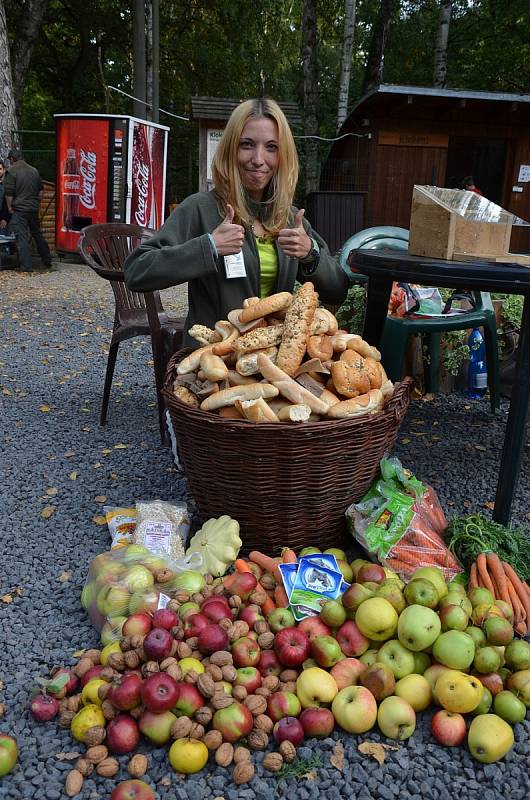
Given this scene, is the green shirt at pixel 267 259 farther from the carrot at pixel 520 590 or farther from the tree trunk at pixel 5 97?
the tree trunk at pixel 5 97

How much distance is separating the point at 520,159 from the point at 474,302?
10690mm

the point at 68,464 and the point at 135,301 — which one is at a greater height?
the point at 135,301

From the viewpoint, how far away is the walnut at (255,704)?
1883 millimetres

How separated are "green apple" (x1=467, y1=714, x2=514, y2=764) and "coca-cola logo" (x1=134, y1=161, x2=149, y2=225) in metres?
11.6

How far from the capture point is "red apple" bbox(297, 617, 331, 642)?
216 centimetres

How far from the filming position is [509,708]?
192 cm

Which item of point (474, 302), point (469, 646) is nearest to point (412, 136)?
point (474, 302)

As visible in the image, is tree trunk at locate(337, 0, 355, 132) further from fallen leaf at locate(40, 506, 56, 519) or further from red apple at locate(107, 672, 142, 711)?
red apple at locate(107, 672, 142, 711)

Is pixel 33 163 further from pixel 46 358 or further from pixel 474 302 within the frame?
pixel 474 302

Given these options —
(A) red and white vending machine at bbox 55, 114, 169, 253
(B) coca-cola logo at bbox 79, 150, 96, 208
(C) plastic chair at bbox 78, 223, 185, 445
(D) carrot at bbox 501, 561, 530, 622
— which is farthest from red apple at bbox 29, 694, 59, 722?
(B) coca-cola logo at bbox 79, 150, 96, 208

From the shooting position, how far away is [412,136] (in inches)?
518

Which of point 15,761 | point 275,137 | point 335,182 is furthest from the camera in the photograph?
point 335,182

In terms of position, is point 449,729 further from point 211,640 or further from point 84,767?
point 84,767

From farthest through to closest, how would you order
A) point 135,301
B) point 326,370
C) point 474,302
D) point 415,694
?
point 474,302, point 135,301, point 326,370, point 415,694
